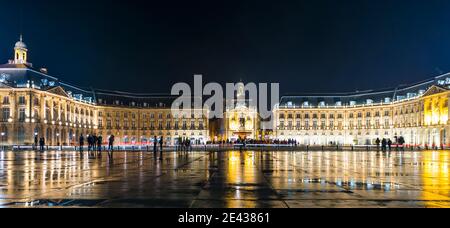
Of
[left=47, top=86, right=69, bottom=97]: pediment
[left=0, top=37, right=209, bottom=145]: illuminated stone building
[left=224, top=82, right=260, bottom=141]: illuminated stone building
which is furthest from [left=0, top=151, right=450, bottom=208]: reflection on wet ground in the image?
[left=224, top=82, right=260, bottom=141]: illuminated stone building

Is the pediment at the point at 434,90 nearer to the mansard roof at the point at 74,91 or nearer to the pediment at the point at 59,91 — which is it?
the mansard roof at the point at 74,91

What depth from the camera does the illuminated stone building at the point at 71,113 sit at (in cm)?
10062

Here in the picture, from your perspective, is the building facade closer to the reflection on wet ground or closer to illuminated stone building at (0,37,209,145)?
illuminated stone building at (0,37,209,145)

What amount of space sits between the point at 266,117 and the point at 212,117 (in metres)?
28.4

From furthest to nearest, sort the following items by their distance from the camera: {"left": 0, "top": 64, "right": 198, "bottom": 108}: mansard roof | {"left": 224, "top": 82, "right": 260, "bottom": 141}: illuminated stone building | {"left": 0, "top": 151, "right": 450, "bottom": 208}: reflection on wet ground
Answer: {"left": 224, "top": 82, "right": 260, "bottom": 141}: illuminated stone building
{"left": 0, "top": 64, "right": 198, "bottom": 108}: mansard roof
{"left": 0, "top": 151, "right": 450, "bottom": 208}: reflection on wet ground

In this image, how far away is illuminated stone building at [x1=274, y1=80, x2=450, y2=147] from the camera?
120938mm

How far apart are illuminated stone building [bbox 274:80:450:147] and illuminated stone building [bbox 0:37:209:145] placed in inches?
1264

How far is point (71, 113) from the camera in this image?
123 metres

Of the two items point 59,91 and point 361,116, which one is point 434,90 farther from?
point 59,91

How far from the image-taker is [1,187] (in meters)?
14.2

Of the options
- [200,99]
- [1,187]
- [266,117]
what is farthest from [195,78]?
[1,187]

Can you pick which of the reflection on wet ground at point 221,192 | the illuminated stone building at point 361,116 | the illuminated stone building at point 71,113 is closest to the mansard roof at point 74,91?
the illuminated stone building at point 71,113

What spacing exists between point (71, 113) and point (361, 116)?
9185 centimetres
